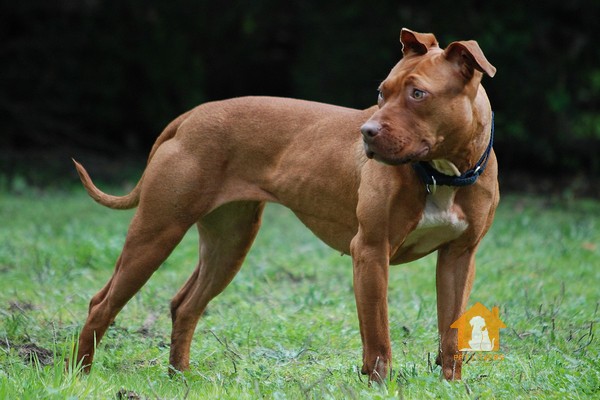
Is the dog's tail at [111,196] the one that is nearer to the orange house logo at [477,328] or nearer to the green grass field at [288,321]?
the green grass field at [288,321]

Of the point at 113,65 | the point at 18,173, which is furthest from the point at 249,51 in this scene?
the point at 18,173

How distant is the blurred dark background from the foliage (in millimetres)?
22

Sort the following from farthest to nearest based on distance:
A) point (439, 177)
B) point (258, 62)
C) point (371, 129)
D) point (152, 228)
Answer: point (258, 62) → point (152, 228) → point (439, 177) → point (371, 129)

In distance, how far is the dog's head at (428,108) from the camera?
4.22m

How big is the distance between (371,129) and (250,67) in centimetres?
1406

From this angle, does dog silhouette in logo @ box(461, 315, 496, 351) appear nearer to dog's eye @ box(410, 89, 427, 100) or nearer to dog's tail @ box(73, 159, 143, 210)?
dog's eye @ box(410, 89, 427, 100)

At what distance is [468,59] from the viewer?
14.1 ft

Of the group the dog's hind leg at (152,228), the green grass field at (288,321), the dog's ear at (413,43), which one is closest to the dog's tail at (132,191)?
the dog's hind leg at (152,228)

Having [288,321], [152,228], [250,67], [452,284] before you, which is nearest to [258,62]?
[250,67]

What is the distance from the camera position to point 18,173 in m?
15.0

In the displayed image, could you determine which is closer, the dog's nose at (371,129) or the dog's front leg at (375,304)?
the dog's nose at (371,129)

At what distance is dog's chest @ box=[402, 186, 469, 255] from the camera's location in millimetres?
4574

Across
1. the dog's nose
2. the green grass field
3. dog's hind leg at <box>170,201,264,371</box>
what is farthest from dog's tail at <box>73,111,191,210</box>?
the dog's nose

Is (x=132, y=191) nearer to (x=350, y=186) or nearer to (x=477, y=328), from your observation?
(x=350, y=186)
